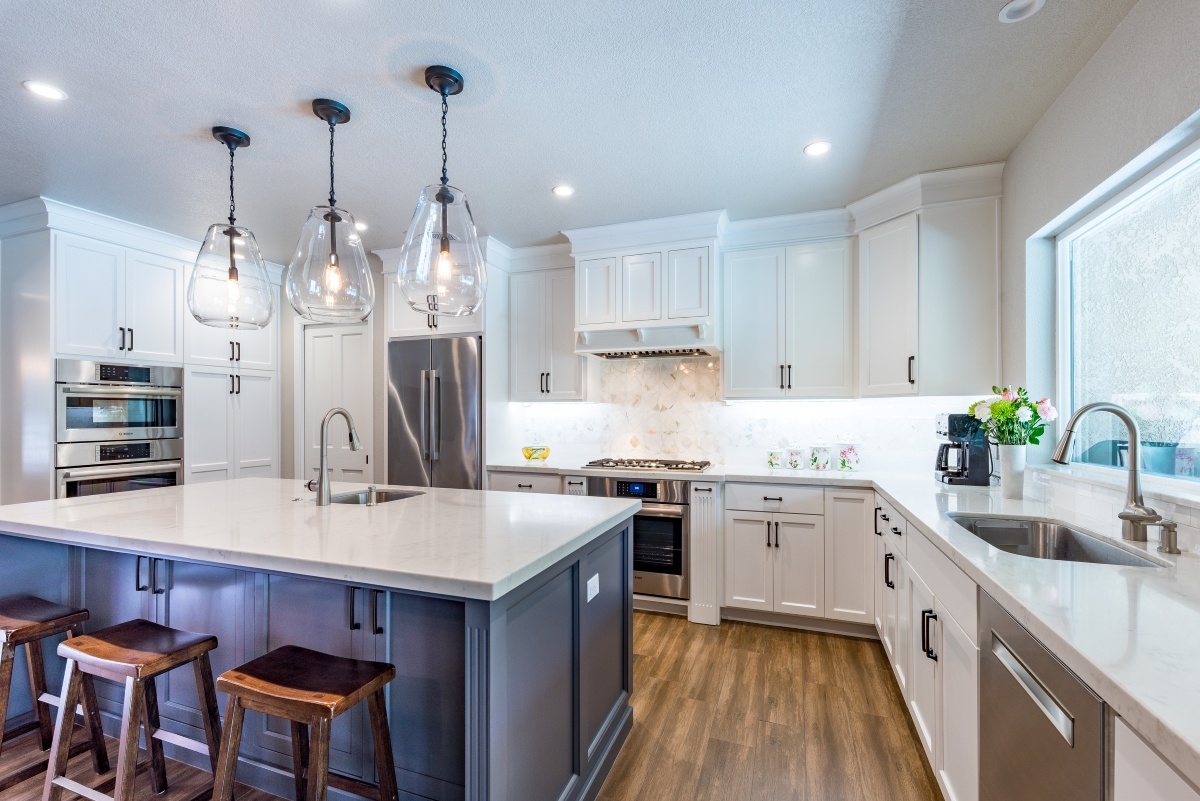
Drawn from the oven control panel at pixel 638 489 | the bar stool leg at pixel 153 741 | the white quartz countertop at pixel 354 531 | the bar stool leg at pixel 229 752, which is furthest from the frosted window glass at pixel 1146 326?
the bar stool leg at pixel 153 741

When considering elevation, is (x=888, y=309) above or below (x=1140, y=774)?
above

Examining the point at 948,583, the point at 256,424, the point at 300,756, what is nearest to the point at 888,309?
the point at 948,583

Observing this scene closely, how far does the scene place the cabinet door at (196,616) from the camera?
1.86m

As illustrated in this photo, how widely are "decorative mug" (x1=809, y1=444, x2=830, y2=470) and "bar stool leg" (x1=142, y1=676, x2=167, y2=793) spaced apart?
135 inches

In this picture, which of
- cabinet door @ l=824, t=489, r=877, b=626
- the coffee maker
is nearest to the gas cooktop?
cabinet door @ l=824, t=489, r=877, b=626

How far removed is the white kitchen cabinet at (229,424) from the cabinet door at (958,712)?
4624 mm

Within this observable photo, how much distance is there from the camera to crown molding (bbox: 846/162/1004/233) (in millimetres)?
2828

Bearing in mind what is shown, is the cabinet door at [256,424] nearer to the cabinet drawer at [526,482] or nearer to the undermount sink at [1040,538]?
the cabinet drawer at [526,482]

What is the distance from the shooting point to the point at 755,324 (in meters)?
3.62

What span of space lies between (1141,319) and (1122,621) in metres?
1.44

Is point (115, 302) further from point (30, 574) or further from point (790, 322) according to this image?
point (790, 322)

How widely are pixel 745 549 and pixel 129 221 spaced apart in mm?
4545

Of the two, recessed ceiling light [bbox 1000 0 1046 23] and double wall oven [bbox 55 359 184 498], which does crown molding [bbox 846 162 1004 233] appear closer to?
recessed ceiling light [bbox 1000 0 1046 23]

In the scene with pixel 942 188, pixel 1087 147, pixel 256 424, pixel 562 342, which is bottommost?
pixel 256 424
